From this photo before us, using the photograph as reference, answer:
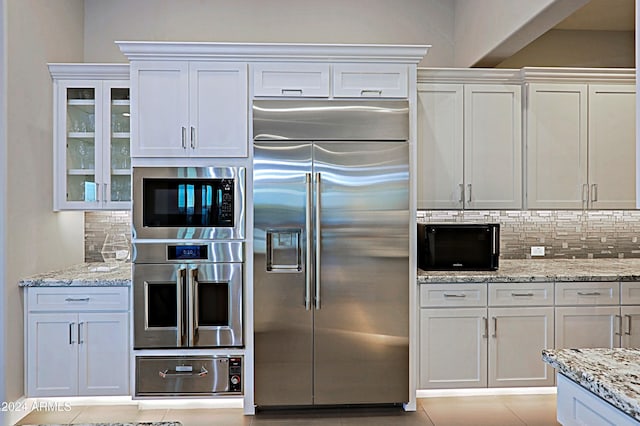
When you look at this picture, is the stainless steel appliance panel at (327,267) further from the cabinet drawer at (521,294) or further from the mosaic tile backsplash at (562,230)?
the mosaic tile backsplash at (562,230)

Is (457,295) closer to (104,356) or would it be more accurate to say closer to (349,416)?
(349,416)

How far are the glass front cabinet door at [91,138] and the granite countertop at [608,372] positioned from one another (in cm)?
303

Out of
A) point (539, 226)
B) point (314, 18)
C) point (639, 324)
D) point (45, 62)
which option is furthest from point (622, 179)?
point (45, 62)

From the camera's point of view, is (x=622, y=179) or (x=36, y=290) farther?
(x=622, y=179)

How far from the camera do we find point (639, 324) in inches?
132

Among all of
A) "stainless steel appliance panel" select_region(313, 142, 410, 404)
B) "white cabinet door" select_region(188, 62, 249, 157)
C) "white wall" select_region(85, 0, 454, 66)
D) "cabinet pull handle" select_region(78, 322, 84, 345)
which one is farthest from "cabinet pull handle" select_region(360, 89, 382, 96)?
"cabinet pull handle" select_region(78, 322, 84, 345)

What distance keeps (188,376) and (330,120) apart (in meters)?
A: 1.95

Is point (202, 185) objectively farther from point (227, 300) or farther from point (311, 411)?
point (311, 411)

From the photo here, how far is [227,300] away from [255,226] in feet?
1.75

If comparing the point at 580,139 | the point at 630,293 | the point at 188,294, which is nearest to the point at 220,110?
the point at 188,294

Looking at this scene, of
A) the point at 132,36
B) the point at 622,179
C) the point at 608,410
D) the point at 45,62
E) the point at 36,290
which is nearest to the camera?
the point at 608,410

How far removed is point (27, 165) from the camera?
318cm

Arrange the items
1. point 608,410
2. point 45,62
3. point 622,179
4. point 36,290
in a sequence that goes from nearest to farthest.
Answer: point 608,410 → point 36,290 → point 45,62 → point 622,179

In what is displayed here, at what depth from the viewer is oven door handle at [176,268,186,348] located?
319 cm
